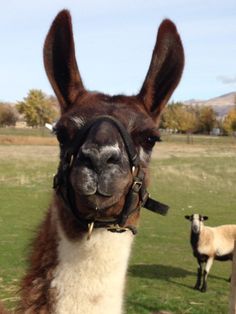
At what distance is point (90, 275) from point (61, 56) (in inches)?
51.1

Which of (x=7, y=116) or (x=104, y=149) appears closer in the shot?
(x=104, y=149)

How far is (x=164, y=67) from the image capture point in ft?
10.7

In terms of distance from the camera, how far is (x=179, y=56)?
10.6 ft

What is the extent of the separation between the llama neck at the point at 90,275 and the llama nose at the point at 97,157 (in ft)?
1.39

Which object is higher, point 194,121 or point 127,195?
point 194,121

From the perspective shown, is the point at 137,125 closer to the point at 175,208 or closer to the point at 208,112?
the point at 175,208

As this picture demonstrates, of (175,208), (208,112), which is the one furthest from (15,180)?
(208,112)

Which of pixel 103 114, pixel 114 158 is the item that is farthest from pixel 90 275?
pixel 103 114

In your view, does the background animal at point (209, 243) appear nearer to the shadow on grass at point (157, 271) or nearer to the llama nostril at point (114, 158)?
the shadow on grass at point (157, 271)

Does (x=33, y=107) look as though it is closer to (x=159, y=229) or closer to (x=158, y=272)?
(x=159, y=229)

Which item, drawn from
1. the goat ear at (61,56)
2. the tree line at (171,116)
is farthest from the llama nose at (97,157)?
the tree line at (171,116)

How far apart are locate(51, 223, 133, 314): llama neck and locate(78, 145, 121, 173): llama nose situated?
0.43 m

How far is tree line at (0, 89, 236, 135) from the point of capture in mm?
84562

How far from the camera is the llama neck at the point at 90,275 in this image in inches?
109
